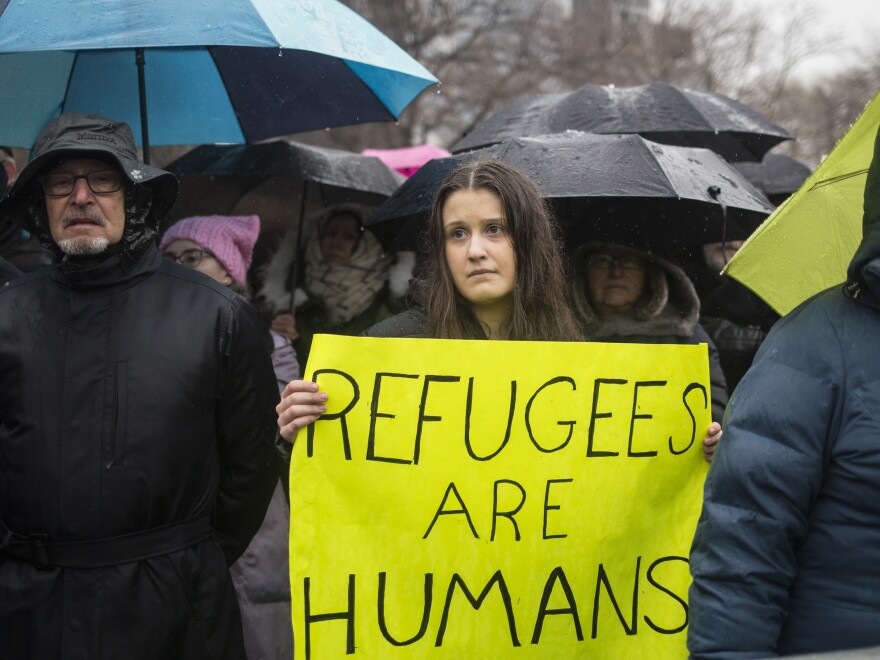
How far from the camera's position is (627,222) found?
3.88 m

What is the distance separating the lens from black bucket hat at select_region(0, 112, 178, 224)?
102 inches

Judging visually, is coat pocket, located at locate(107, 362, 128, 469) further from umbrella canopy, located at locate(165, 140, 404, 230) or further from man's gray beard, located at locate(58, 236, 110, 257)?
umbrella canopy, located at locate(165, 140, 404, 230)

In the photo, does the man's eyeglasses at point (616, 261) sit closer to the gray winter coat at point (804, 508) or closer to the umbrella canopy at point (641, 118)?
the umbrella canopy at point (641, 118)

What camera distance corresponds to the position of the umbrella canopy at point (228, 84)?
3.28 meters

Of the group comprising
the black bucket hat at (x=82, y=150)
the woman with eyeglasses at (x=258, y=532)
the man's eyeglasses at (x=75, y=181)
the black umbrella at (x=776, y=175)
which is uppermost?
the black umbrella at (x=776, y=175)

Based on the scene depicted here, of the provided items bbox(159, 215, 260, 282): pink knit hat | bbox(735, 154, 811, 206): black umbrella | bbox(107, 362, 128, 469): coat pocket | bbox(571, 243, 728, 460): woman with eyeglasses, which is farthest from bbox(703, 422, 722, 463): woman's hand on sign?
bbox(735, 154, 811, 206): black umbrella

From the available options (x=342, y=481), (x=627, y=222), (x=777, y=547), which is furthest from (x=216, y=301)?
(x=627, y=222)

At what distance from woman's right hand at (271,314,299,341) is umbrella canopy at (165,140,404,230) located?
68 centimetres

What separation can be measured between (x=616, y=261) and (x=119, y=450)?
1.95m

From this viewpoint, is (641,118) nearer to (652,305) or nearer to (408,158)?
(652,305)

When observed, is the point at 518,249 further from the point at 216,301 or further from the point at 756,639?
the point at 756,639

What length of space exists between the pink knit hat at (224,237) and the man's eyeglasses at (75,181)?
1357 mm

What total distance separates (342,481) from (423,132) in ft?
58.5

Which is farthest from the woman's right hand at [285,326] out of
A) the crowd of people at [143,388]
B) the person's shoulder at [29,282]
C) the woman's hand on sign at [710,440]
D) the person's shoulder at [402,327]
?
the woman's hand on sign at [710,440]
